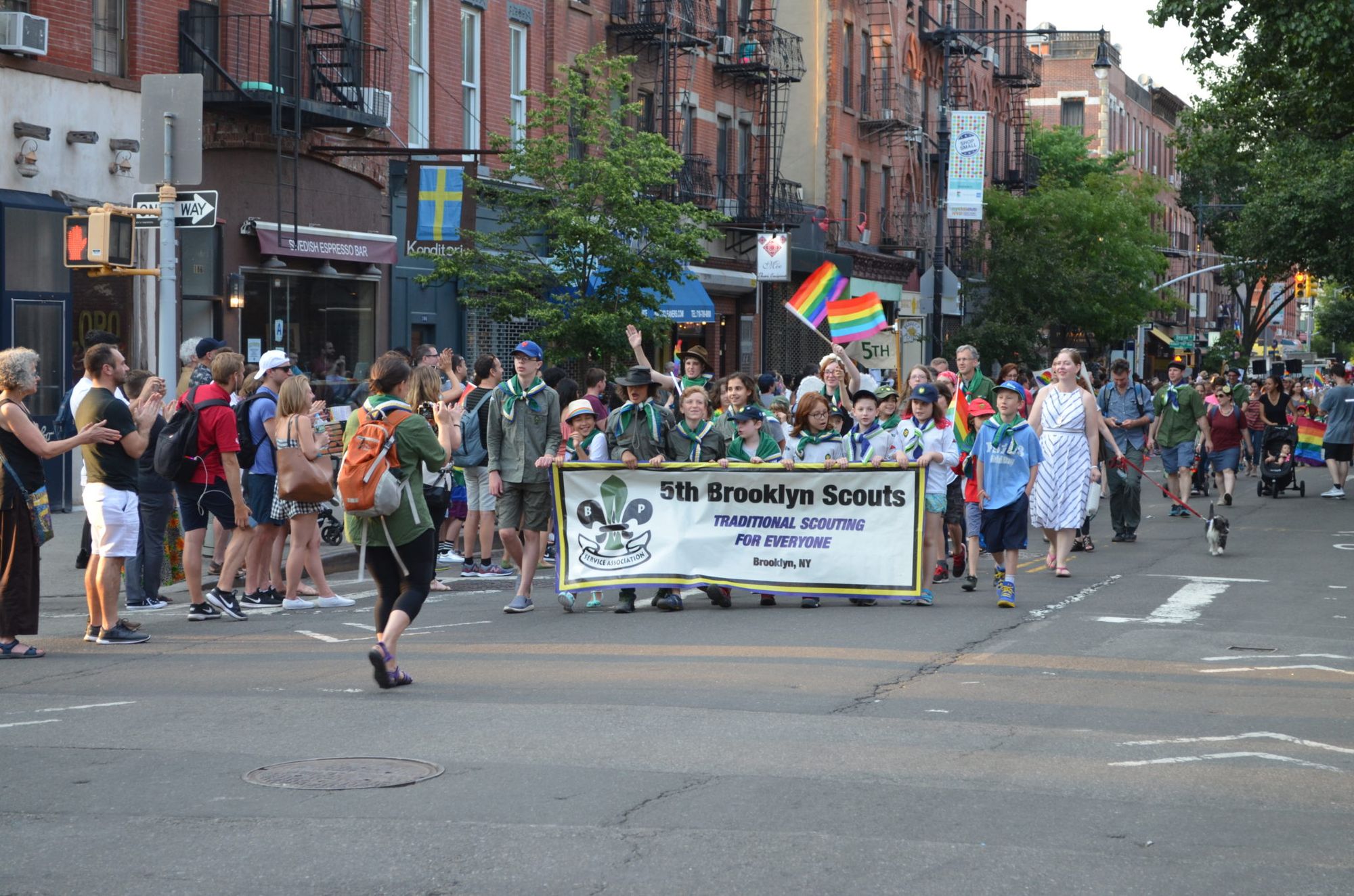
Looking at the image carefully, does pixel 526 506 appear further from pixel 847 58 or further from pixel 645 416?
pixel 847 58

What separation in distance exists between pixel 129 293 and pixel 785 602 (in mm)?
11374

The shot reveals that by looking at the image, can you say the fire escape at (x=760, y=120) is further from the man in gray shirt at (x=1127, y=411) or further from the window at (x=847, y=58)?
the man in gray shirt at (x=1127, y=411)

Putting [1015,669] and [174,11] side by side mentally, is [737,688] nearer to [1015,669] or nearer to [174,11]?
[1015,669]

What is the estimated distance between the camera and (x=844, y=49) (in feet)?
146

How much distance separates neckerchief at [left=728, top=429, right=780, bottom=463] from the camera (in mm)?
12906

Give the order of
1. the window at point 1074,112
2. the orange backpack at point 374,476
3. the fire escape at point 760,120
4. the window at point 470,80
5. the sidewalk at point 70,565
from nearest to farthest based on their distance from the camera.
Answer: the orange backpack at point 374,476
the sidewalk at point 70,565
the window at point 470,80
the fire escape at point 760,120
the window at point 1074,112

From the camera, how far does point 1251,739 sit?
785 cm

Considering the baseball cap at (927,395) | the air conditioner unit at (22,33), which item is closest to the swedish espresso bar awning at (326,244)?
the air conditioner unit at (22,33)

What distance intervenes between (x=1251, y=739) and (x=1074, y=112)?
80.4 m

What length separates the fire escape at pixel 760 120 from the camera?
37.7m

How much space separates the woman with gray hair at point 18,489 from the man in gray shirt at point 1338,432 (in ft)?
66.9

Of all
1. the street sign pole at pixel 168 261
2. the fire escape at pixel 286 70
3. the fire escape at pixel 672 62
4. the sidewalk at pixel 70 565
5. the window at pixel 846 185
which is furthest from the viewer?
the window at pixel 846 185

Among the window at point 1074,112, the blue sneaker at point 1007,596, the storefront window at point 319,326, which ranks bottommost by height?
the blue sneaker at point 1007,596

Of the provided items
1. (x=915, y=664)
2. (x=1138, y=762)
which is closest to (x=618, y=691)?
(x=915, y=664)
